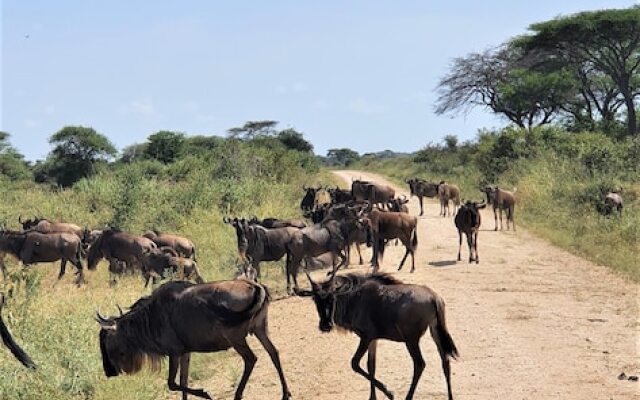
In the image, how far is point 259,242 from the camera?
1331 cm

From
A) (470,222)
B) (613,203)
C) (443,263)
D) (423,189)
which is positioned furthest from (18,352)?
(423,189)

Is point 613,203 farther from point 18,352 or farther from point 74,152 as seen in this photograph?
point 74,152

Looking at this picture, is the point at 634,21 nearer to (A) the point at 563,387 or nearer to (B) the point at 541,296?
(B) the point at 541,296

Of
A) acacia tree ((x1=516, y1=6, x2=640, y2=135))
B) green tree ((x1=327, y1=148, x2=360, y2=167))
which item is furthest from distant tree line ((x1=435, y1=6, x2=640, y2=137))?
green tree ((x1=327, y1=148, x2=360, y2=167))

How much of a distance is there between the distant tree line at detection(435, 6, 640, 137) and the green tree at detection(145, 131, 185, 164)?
16157 millimetres

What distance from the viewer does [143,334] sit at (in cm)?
751

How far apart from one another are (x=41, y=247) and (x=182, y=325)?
9.26 meters

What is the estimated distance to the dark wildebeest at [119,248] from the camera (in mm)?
14484

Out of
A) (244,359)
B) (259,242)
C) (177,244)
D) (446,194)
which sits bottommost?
(244,359)

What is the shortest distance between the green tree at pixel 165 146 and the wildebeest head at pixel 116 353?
129ft

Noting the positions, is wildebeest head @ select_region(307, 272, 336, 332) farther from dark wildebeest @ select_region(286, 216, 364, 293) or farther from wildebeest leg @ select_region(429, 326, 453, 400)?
dark wildebeest @ select_region(286, 216, 364, 293)

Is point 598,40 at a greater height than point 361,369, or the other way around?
point 598,40

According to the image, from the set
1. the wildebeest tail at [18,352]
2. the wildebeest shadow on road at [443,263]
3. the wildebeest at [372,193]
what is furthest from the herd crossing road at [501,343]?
the wildebeest at [372,193]

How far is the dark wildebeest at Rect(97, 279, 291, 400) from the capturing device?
24.1 feet
